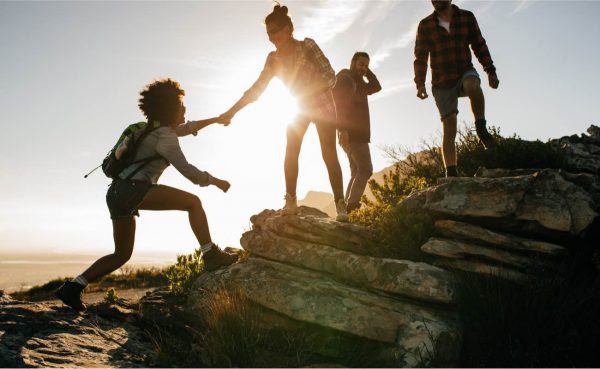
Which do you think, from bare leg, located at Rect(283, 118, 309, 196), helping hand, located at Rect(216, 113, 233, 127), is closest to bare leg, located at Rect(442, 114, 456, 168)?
bare leg, located at Rect(283, 118, 309, 196)

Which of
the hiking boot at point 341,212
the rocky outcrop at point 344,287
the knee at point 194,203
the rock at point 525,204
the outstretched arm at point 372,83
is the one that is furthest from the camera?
the outstretched arm at point 372,83

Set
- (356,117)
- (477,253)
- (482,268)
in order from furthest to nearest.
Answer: (356,117) → (477,253) → (482,268)

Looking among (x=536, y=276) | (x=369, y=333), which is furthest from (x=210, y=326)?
(x=536, y=276)

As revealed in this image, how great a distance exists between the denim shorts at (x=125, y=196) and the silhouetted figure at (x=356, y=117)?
3698 mm

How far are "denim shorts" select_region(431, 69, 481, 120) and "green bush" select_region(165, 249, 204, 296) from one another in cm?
457

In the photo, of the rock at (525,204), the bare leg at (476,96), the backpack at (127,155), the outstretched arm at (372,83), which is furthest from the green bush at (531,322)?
the outstretched arm at (372,83)

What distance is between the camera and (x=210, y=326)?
4.21 meters

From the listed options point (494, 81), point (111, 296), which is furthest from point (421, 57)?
point (111, 296)

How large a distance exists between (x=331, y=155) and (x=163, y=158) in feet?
7.29

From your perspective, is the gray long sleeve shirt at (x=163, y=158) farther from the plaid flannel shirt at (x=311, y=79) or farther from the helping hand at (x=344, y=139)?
the helping hand at (x=344, y=139)

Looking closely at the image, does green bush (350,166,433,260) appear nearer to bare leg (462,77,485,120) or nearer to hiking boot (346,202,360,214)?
hiking boot (346,202,360,214)

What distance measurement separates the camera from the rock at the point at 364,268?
416 centimetres

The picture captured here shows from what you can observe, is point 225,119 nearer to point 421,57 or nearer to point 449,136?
point 421,57

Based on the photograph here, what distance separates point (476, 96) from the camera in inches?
219
